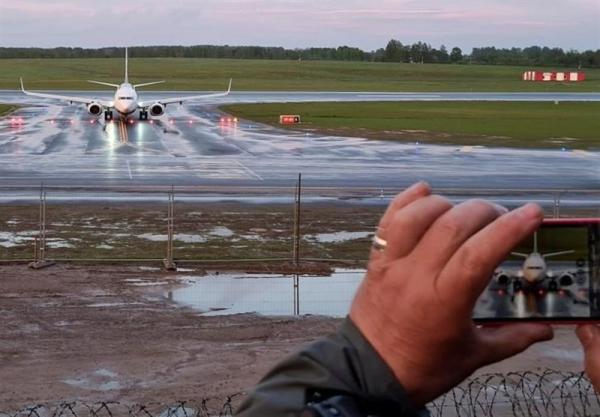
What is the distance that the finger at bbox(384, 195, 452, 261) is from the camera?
1934mm

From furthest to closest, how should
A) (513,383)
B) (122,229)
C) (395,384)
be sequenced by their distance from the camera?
(122,229) → (513,383) → (395,384)

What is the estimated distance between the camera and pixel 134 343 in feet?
52.1

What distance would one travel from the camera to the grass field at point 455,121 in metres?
59.1

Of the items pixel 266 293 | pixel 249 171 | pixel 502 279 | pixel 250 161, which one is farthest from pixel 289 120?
pixel 502 279

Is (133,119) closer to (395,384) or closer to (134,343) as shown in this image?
(134,343)

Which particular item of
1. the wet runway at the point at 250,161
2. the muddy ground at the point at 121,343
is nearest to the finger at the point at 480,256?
the muddy ground at the point at 121,343

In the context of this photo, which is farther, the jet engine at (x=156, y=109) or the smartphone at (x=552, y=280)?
the jet engine at (x=156, y=109)

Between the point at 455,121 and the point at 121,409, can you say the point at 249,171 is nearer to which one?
the point at 121,409

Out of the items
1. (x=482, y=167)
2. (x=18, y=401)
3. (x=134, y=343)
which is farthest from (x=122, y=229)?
(x=482, y=167)

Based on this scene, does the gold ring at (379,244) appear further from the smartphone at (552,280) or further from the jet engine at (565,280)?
the jet engine at (565,280)

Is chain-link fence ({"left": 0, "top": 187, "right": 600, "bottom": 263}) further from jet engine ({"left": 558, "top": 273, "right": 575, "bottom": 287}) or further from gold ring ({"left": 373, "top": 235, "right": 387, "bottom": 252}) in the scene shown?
gold ring ({"left": 373, "top": 235, "right": 387, "bottom": 252})

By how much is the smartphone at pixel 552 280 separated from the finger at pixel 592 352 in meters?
0.06

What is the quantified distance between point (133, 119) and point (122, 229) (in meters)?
45.2

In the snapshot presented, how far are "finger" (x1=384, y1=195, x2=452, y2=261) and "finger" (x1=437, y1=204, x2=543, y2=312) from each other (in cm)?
9
